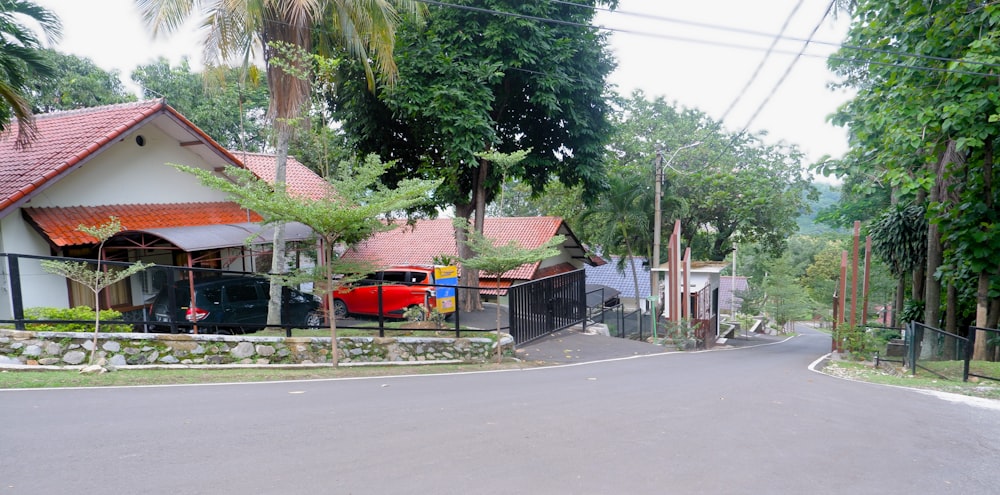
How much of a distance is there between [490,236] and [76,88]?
17.5 metres

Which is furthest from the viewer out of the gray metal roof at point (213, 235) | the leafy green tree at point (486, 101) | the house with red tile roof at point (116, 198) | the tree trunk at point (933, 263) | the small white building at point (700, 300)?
the small white building at point (700, 300)

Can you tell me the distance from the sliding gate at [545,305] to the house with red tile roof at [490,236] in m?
7.76

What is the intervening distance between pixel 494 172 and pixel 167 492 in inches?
558

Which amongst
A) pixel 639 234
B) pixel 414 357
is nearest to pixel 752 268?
pixel 639 234

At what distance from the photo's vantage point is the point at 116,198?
13.6 metres

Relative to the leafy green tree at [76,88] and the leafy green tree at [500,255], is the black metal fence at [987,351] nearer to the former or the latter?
the leafy green tree at [500,255]

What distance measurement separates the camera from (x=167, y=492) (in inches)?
162

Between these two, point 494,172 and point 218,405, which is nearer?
point 218,405

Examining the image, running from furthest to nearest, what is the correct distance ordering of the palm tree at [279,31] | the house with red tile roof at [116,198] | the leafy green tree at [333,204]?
the house with red tile roof at [116,198], the palm tree at [279,31], the leafy green tree at [333,204]

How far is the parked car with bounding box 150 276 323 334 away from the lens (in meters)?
9.85

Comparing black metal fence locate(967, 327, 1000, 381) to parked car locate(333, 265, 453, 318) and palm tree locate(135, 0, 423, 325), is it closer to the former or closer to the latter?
parked car locate(333, 265, 453, 318)

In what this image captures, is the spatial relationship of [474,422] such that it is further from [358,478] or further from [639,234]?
[639,234]

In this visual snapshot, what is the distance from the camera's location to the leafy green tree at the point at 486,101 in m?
15.3

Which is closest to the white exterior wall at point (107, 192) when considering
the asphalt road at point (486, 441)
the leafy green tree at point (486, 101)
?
the asphalt road at point (486, 441)
